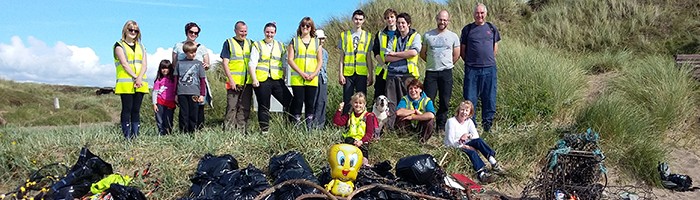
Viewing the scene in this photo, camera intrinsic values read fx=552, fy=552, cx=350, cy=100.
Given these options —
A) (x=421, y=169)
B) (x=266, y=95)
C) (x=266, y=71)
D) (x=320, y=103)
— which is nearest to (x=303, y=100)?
(x=320, y=103)

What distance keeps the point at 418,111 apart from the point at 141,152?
318cm

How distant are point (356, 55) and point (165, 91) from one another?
2549 millimetres

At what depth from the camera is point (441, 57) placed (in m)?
6.93

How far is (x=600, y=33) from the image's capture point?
48.2 feet

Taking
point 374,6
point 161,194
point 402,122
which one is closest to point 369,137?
point 402,122

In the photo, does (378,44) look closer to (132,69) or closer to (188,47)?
(188,47)

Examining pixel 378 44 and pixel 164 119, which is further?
pixel 164 119

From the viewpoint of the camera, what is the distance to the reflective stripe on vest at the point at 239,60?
7.09m

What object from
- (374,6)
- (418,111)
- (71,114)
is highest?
(374,6)

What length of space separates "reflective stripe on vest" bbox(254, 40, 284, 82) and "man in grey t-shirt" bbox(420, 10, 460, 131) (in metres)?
1.89

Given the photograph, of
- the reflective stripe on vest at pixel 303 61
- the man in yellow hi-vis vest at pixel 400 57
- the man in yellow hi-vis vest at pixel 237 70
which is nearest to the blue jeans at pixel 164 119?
the man in yellow hi-vis vest at pixel 237 70

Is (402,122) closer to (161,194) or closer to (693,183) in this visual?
(161,194)

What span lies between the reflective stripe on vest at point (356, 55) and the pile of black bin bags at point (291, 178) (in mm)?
2060

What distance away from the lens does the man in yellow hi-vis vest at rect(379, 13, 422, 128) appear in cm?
691
